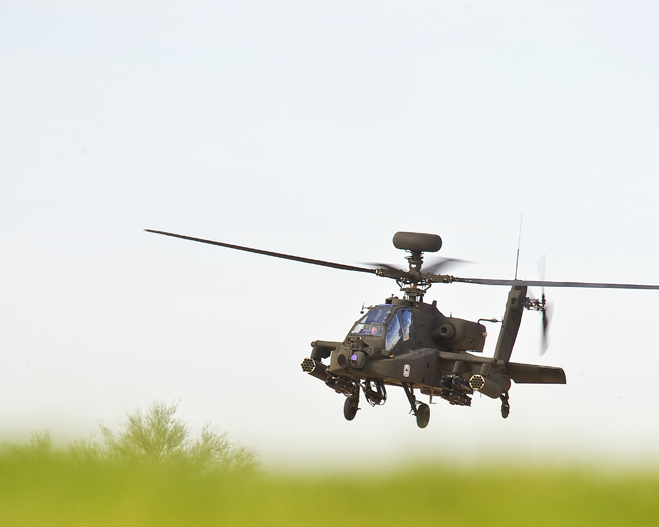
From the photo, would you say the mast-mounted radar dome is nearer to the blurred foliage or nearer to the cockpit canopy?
the cockpit canopy

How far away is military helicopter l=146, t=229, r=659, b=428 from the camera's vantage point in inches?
970

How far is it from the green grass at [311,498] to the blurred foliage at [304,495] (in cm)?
2

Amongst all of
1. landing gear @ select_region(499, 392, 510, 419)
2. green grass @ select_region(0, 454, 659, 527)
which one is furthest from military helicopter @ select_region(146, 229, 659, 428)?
green grass @ select_region(0, 454, 659, 527)

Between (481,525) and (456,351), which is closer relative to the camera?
(481,525)

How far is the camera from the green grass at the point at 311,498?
21656mm

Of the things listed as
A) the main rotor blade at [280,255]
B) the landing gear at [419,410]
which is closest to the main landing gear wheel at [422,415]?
the landing gear at [419,410]

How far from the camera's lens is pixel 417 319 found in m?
25.7

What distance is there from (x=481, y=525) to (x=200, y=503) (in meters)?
4.94

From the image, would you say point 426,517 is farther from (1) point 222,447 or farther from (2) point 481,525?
(1) point 222,447

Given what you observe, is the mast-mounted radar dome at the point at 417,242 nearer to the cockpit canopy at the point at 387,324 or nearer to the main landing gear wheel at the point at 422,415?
the cockpit canopy at the point at 387,324

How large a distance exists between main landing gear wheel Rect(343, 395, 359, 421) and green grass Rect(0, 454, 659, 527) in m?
2.00

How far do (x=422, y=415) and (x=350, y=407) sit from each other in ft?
4.92

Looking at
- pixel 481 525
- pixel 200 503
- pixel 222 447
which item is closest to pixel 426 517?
pixel 481 525

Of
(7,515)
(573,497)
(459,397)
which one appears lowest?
(7,515)
